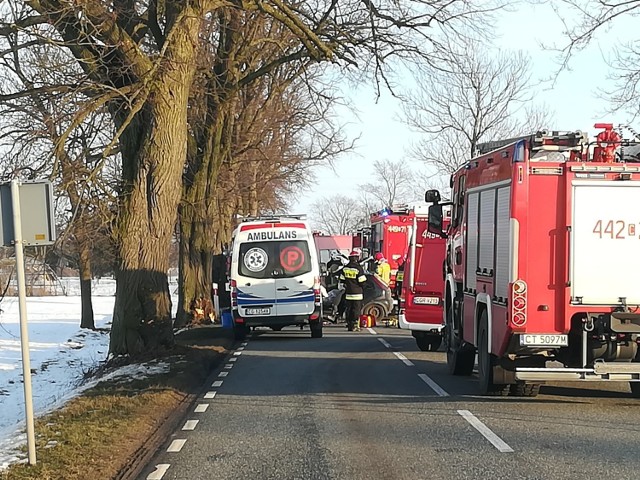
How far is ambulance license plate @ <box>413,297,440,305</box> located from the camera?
711 inches

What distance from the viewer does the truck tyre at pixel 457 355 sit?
46.6 ft

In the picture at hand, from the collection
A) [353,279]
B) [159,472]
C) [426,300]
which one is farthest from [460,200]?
[353,279]

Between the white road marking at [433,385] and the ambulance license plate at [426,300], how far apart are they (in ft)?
11.5

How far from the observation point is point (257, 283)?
21734 millimetres

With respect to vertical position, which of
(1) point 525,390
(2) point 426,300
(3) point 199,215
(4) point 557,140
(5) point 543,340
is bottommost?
(1) point 525,390

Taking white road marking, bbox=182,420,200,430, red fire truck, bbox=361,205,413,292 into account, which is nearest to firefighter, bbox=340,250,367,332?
red fire truck, bbox=361,205,413,292

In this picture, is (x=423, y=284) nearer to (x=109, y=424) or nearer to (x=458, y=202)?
(x=458, y=202)

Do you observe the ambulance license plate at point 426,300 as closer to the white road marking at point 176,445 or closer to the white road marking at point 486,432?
the white road marking at point 486,432

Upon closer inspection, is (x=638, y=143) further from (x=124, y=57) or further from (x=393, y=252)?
(x=393, y=252)

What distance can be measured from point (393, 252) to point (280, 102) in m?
6.90

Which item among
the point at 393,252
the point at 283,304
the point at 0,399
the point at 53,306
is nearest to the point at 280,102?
the point at 393,252

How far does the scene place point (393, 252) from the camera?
32.2 meters

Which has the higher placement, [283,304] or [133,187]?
[133,187]

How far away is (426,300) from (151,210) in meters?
5.57
